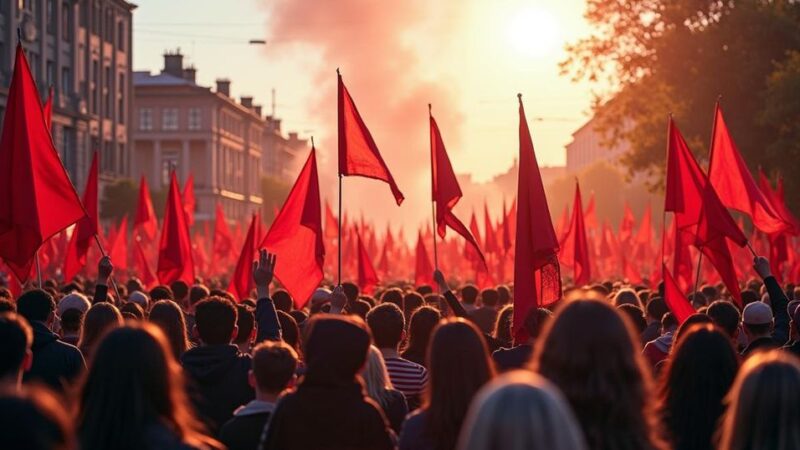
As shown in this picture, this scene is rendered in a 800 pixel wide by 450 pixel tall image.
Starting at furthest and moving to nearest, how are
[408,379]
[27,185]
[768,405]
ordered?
1. [27,185]
2. [408,379]
3. [768,405]

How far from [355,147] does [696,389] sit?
8.06 metres

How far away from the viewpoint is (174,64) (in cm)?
11262

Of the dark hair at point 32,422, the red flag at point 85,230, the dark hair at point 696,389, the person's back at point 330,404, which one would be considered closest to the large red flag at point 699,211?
the red flag at point 85,230

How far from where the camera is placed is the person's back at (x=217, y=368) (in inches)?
286

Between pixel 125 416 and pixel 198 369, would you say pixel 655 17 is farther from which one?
pixel 125 416

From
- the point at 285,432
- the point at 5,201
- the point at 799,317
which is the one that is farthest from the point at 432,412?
the point at 5,201

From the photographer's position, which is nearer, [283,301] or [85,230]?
[283,301]

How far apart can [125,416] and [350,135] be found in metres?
9.15

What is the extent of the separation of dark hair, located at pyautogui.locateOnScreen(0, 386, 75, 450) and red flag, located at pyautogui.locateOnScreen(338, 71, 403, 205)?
9.72m

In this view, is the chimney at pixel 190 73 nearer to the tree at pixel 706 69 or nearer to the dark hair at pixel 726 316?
the tree at pixel 706 69

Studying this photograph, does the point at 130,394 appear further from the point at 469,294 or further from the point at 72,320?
the point at 469,294

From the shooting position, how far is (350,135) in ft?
44.1

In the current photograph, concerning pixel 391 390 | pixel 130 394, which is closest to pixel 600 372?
pixel 130 394

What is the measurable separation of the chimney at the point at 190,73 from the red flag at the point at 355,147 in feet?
329
